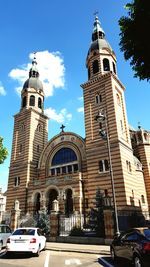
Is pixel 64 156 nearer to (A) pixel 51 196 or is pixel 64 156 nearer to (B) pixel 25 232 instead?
(A) pixel 51 196

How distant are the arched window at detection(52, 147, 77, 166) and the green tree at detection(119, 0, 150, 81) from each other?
22.9m

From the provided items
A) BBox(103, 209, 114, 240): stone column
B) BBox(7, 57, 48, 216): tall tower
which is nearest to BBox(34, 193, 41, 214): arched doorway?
BBox(7, 57, 48, 216): tall tower

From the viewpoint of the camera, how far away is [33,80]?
4034 cm

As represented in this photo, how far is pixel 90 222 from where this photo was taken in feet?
62.4

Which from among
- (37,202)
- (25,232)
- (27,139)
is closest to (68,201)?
(37,202)

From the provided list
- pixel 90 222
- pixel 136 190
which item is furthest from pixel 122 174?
pixel 90 222

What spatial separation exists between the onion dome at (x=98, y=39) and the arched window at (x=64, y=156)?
15.3 meters

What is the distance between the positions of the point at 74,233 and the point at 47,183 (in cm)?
1277

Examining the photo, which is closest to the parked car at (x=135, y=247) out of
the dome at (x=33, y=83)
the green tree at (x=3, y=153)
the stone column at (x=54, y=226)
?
the stone column at (x=54, y=226)

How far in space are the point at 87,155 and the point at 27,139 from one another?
36.4 feet

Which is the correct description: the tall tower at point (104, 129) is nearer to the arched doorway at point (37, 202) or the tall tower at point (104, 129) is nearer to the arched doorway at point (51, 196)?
the arched doorway at point (51, 196)

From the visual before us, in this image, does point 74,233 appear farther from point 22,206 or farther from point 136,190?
point 22,206

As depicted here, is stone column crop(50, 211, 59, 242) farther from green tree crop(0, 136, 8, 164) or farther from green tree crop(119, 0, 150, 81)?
green tree crop(119, 0, 150, 81)

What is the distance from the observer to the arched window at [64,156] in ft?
106
